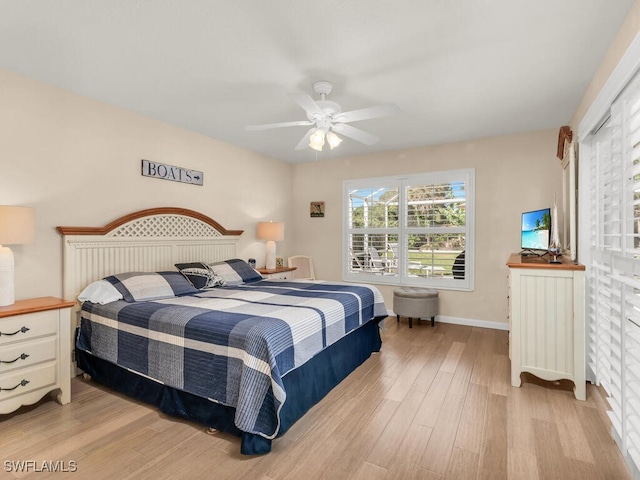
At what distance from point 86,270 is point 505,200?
4636mm

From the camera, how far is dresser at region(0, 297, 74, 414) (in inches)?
87.8

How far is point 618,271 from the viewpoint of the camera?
2066 millimetres

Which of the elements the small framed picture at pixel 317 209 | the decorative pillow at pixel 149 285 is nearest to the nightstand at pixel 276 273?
the small framed picture at pixel 317 209

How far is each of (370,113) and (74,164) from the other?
2.58 metres

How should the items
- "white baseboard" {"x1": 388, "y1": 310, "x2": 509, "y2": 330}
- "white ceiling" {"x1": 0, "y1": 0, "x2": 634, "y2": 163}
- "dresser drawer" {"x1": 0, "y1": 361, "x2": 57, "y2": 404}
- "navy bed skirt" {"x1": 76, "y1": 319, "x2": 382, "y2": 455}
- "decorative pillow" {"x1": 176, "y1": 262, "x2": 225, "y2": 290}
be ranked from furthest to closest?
"white baseboard" {"x1": 388, "y1": 310, "x2": 509, "y2": 330} → "decorative pillow" {"x1": 176, "y1": 262, "x2": 225, "y2": 290} → "dresser drawer" {"x1": 0, "y1": 361, "x2": 57, "y2": 404} → "navy bed skirt" {"x1": 76, "y1": 319, "x2": 382, "y2": 455} → "white ceiling" {"x1": 0, "y1": 0, "x2": 634, "y2": 163}

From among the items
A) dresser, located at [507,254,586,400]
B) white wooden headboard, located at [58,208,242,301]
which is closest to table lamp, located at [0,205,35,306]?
white wooden headboard, located at [58,208,242,301]

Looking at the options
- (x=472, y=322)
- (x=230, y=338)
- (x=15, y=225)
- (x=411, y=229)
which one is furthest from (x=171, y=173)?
(x=472, y=322)

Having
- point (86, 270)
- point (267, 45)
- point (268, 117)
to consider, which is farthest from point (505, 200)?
point (86, 270)

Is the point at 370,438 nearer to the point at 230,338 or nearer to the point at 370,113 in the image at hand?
the point at 230,338

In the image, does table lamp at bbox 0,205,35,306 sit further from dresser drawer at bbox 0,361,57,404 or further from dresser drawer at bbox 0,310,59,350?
dresser drawer at bbox 0,361,57,404

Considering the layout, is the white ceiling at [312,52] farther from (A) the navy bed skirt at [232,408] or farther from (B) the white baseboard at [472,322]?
(B) the white baseboard at [472,322]

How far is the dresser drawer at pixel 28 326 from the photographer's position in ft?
7.31

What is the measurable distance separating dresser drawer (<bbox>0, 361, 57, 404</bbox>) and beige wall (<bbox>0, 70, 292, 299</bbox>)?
67cm

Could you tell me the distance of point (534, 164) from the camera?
4164 millimetres
